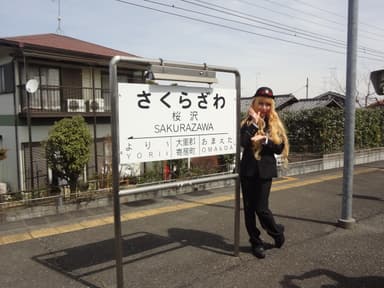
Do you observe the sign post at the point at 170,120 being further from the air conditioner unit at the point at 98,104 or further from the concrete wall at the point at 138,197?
the air conditioner unit at the point at 98,104

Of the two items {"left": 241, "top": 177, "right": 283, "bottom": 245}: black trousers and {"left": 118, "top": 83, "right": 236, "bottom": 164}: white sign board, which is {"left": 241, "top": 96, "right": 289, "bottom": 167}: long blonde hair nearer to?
{"left": 118, "top": 83, "right": 236, "bottom": 164}: white sign board

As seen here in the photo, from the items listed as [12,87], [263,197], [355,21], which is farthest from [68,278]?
[12,87]

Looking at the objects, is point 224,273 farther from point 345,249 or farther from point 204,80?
point 204,80

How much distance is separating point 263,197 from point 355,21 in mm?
2796

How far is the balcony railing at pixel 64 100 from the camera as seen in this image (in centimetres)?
1086

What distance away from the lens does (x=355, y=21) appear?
14.7 ft

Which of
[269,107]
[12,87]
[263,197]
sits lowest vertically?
[263,197]

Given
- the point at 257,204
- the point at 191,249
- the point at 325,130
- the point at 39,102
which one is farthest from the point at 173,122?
the point at 39,102

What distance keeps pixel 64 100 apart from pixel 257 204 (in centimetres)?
1019

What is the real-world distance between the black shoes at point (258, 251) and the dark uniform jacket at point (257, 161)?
79cm

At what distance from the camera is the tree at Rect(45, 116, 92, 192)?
6816mm

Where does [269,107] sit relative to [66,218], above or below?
above

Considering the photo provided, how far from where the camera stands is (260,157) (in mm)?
3469

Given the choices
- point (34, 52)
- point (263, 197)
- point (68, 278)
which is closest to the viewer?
point (68, 278)
